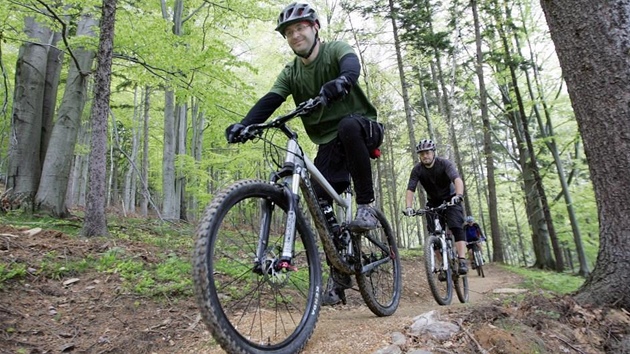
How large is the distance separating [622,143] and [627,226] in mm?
676

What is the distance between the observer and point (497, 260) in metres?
16.3

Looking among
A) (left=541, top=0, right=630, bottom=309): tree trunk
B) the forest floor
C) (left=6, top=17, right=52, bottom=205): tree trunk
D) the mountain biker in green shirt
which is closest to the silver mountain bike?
the mountain biker in green shirt

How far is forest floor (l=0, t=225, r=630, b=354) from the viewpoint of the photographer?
Result: 248cm

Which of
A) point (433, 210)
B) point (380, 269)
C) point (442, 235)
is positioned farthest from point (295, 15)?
point (442, 235)

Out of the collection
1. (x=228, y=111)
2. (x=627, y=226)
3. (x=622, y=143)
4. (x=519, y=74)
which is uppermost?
(x=519, y=74)

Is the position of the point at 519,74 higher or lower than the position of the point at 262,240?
higher

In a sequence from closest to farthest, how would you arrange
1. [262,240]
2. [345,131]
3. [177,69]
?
1. [262,240]
2. [345,131]
3. [177,69]

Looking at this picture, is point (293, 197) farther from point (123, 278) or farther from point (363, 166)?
point (123, 278)

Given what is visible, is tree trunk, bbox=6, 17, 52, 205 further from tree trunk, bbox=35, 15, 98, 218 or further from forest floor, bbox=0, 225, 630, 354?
forest floor, bbox=0, 225, 630, 354

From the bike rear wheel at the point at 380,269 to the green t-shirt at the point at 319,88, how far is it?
1.08 meters

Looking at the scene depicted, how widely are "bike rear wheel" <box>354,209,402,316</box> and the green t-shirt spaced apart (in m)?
1.08

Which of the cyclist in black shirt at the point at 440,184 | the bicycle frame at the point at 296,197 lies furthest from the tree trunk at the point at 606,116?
the cyclist in black shirt at the point at 440,184

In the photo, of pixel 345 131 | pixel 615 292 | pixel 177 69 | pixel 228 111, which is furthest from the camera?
pixel 228 111

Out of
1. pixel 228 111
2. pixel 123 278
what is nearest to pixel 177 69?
pixel 228 111
